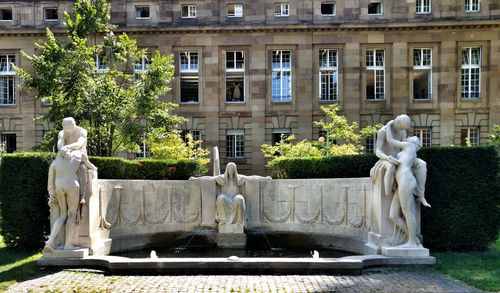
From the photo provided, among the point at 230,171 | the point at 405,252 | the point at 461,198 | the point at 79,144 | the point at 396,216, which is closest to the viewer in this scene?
the point at 405,252

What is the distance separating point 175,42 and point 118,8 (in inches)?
200

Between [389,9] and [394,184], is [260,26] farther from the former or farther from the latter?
[394,184]

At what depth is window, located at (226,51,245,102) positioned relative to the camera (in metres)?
32.2

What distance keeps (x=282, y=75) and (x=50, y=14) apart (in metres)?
18.5

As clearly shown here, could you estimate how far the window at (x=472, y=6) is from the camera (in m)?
31.5

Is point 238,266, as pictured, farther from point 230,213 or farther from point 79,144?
point 79,144

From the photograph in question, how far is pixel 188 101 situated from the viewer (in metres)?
32.6

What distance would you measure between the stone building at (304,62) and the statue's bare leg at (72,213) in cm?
2222

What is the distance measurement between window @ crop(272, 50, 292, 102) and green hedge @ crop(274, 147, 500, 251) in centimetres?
2170

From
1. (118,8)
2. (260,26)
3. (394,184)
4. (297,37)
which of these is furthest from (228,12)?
(394,184)

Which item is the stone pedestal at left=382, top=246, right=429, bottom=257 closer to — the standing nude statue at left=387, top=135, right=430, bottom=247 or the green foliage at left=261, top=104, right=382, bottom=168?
the standing nude statue at left=387, top=135, right=430, bottom=247

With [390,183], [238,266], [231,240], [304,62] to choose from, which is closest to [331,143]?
[304,62]

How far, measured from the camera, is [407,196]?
9211mm

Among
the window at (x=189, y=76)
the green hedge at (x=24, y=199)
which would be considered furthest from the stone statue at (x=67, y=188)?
the window at (x=189, y=76)
